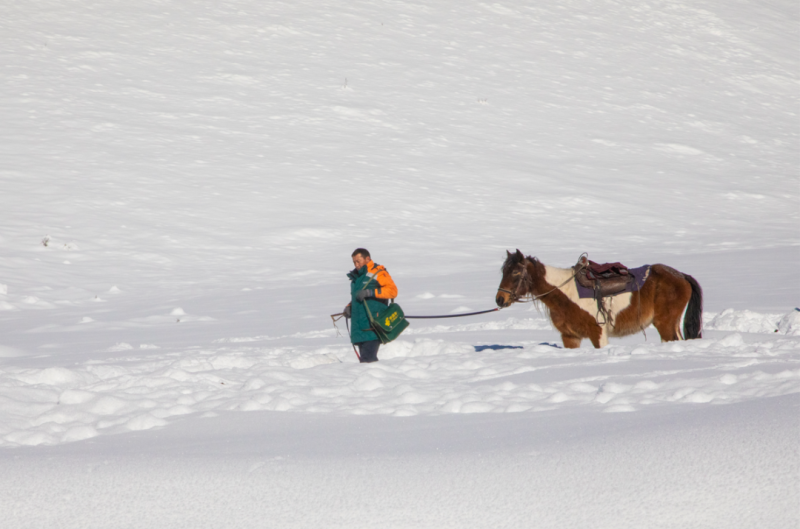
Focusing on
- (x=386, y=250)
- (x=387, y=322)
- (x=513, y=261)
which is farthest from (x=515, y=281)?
(x=386, y=250)

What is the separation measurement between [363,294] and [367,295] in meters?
0.06

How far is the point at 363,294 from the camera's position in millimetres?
6688

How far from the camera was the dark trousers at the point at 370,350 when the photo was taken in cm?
690

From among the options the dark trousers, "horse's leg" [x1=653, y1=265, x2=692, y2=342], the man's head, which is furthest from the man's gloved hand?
"horse's leg" [x1=653, y1=265, x2=692, y2=342]

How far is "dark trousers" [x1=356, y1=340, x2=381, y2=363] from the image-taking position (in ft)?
22.6

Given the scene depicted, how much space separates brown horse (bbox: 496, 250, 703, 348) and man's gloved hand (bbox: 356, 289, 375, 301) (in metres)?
1.11

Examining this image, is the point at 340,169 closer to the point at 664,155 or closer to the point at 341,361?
the point at 664,155

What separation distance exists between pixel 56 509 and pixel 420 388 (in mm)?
2849

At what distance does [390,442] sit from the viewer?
162 inches

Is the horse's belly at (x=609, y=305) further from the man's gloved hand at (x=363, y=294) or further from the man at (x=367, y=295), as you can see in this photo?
the man's gloved hand at (x=363, y=294)

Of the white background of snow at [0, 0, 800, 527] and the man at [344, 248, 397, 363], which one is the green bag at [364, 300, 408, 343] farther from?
the white background of snow at [0, 0, 800, 527]

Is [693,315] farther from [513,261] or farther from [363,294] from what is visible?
[363,294]

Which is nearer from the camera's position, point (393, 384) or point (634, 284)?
point (393, 384)

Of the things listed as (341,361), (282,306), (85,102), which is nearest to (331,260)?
(282,306)
